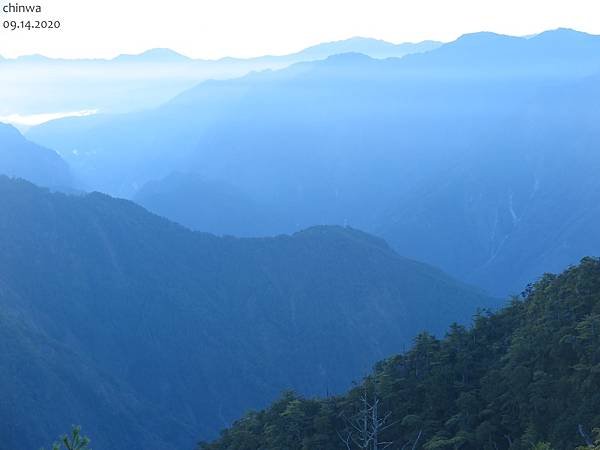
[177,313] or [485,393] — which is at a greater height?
[177,313]

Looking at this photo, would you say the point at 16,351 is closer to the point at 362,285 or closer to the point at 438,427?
the point at 362,285

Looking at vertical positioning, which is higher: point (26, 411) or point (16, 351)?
point (16, 351)

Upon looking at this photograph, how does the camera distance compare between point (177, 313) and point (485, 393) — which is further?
point (177, 313)

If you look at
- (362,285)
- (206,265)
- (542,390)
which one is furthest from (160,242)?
(542,390)

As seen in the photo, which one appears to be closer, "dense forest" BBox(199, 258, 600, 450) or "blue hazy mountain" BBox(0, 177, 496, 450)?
"dense forest" BBox(199, 258, 600, 450)

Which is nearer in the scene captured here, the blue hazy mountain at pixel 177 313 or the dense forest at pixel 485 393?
the dense forest at pixel 485 393
